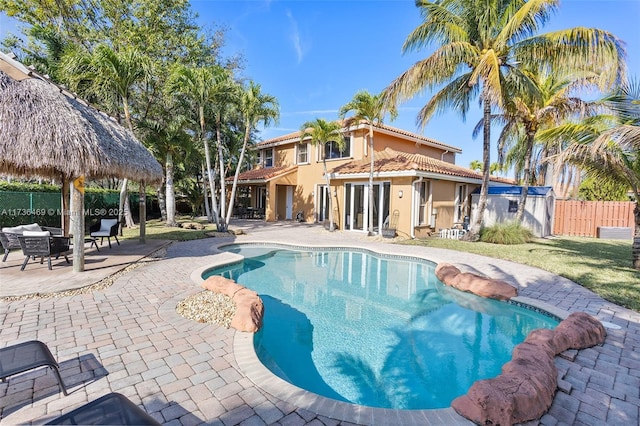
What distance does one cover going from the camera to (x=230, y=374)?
3.75m

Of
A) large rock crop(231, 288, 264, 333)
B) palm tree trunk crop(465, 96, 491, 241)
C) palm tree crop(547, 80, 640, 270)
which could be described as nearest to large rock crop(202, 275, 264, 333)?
large rock crop(231, 288, 264, 333)

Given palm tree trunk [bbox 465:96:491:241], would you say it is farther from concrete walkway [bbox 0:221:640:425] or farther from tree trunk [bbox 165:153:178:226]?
tree trunk [bbox 165:153:178:226]

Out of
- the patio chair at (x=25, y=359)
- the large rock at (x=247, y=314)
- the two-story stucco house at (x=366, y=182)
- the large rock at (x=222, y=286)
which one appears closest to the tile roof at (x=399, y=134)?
the two-story stucco house at (x=366, y=182)

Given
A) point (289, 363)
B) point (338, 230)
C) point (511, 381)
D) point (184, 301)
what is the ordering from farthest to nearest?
point (338, 230) < point (184, 301) < point (289, 363) < point (511, 381)

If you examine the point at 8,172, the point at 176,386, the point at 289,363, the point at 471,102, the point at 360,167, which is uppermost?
the point at 471,102

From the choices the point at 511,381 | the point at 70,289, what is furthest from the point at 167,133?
the point at 511,381

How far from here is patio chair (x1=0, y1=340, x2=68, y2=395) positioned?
9.55ft

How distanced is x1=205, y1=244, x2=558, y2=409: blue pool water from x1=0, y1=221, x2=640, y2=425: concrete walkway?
39.2 inches

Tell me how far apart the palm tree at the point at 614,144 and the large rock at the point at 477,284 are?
4.20m

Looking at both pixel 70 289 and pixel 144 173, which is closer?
pixel 70 289

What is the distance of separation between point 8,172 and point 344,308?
12.2 meters

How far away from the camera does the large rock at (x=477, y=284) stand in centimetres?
740

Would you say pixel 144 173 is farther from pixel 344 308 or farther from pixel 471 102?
pixel 471 102

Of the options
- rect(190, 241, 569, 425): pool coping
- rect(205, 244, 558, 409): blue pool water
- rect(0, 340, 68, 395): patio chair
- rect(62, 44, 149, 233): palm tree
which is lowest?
rect(205, 244, 558, 409): blue pool water
